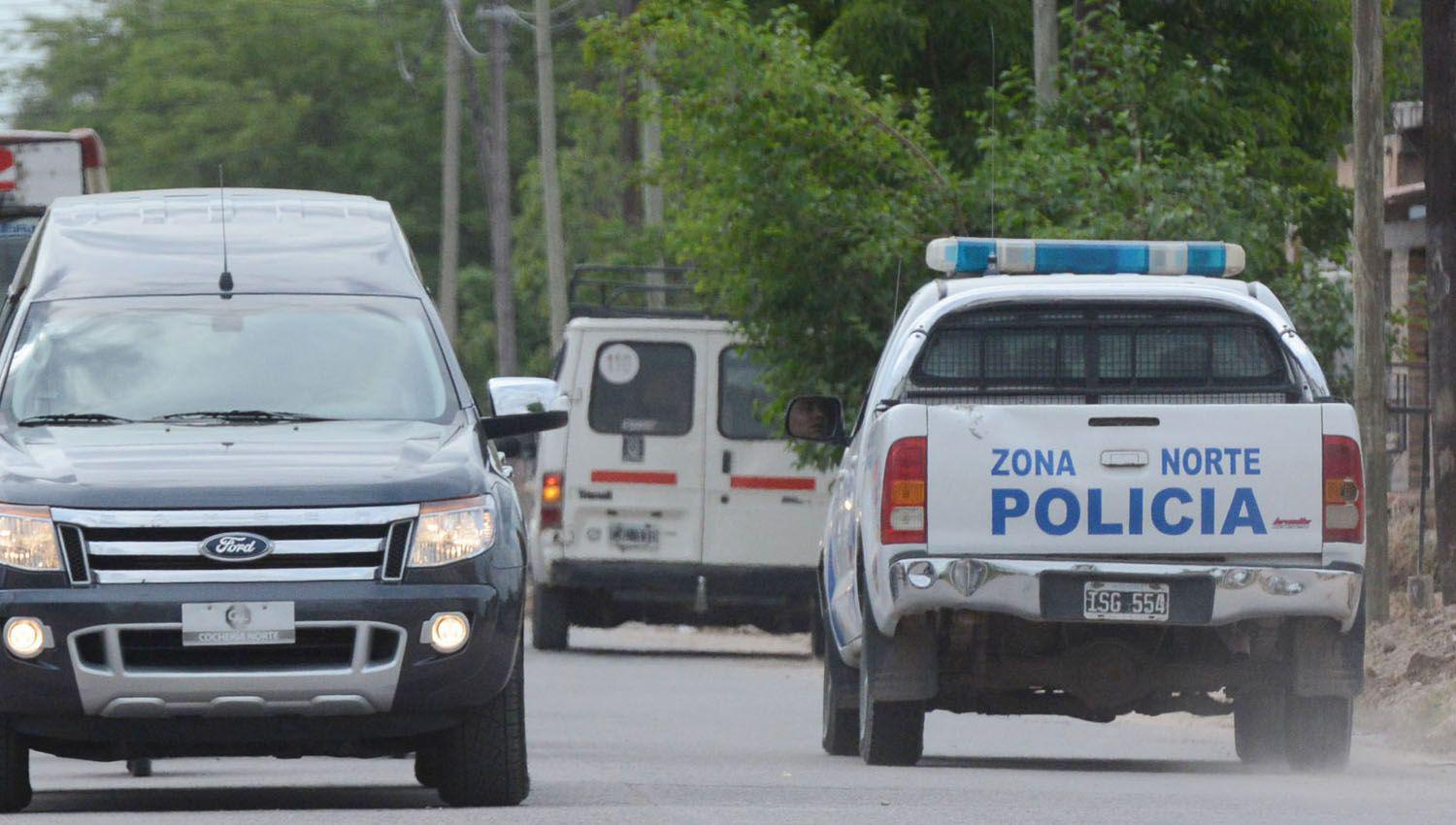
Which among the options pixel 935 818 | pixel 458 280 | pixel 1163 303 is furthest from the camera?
pixel 458 280

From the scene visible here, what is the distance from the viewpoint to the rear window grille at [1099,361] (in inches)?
459

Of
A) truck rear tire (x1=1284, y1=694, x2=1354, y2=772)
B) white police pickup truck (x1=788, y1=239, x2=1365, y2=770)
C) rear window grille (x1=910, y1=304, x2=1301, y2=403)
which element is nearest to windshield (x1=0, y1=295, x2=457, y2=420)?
white police pickup truck (x1=788, y1=239, x2=1365, y2=770)

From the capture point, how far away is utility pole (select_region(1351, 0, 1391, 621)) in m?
17.7

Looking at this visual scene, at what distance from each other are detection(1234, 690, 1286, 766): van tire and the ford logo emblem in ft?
14.6

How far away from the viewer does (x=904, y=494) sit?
10.6 meters

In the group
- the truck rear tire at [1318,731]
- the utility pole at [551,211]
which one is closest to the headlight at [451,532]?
the truck rear tire at [1318,731]

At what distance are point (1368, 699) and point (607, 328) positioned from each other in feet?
27.4

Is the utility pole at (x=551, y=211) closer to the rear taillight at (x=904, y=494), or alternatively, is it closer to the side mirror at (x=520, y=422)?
Result: the rear taillight at (x=904, y=494)

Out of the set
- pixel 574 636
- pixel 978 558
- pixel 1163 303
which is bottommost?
Answer: pixel 574 636

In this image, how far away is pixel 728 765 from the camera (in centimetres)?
1189

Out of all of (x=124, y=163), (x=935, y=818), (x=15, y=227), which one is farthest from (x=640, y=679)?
(x=124, y=163)

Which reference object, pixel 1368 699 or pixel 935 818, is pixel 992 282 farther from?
pixel 1368 699

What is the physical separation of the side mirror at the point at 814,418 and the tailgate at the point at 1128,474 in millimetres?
1872

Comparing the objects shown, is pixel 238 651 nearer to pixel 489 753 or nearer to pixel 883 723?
pixel 489 753
